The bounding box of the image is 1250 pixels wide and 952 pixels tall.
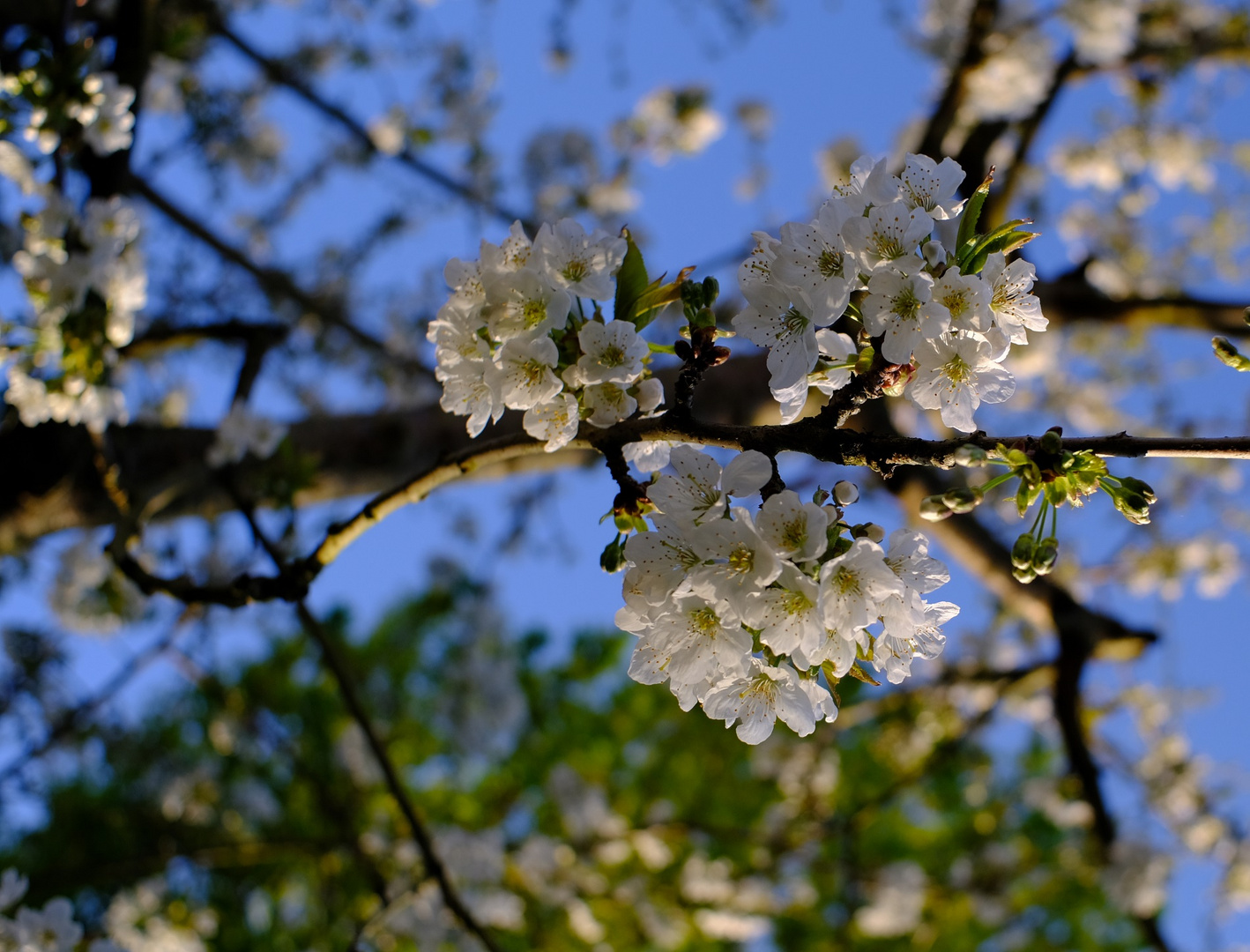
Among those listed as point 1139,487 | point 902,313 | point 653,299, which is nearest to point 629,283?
point 653,299

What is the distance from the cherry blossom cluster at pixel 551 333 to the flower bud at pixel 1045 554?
0.51 m

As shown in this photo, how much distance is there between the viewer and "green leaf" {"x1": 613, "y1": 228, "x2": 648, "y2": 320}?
116cm

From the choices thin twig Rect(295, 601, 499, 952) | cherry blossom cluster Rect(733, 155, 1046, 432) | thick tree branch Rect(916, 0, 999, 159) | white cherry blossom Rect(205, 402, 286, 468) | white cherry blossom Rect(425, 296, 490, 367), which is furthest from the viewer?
thick tree branch Rect(916, 0, 999, 159)

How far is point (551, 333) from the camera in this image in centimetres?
110

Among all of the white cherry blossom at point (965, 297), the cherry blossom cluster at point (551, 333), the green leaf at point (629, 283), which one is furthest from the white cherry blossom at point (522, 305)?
the white cherry blossom at point (965, 297)

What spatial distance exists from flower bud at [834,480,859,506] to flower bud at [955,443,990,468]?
12cm

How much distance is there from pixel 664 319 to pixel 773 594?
12.5 feet

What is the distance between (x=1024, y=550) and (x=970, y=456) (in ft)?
0.66

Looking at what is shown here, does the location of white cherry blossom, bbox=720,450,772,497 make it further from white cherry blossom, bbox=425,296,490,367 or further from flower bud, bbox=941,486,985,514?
white cherry blossom, bbox=425,296,490,367

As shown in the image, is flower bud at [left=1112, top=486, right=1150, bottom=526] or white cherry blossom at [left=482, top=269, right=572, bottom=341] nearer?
flower bud at [left=1112, top=486, right=1150, bottom=526]

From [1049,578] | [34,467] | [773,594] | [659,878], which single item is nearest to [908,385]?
[773,594]

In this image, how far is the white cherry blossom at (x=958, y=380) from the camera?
107 centimetres

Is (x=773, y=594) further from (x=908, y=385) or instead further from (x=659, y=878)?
(x=659, y=878)

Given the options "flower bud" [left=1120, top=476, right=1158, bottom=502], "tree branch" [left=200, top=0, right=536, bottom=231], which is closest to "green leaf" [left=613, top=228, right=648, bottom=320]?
"flower bud" [left=1120, top=476, right=1158, bottom=502]
